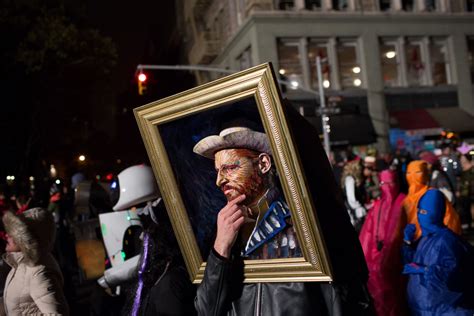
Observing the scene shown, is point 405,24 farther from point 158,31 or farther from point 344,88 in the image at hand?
point 158,31

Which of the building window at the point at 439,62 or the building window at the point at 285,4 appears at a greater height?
the building window at the point at 285,4

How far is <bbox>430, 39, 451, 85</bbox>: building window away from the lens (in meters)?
29.6

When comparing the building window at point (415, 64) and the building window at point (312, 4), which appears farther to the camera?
the building window at point (415, 64)

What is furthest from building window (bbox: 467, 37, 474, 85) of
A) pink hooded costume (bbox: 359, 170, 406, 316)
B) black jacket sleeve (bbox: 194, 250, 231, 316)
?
black jacket sleeve (bbox: 194, 250, 231, 316)

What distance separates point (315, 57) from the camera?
90.7 ft

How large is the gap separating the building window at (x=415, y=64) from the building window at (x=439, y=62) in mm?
690

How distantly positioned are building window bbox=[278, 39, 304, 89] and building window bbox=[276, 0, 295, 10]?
66.4 inches

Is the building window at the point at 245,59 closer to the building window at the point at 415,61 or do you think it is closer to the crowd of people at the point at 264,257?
the building window at the point at 415,61

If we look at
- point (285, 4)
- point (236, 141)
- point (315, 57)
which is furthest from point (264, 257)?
point (285, 4)

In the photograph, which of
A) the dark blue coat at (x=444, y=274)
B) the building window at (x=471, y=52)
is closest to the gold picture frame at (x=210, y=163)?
the dark blue coat at (x=444, y=274)

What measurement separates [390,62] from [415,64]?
152cm

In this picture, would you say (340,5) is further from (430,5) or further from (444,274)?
(444,274)

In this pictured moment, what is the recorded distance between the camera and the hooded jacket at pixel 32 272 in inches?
129

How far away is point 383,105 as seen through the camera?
28094 millimetres
